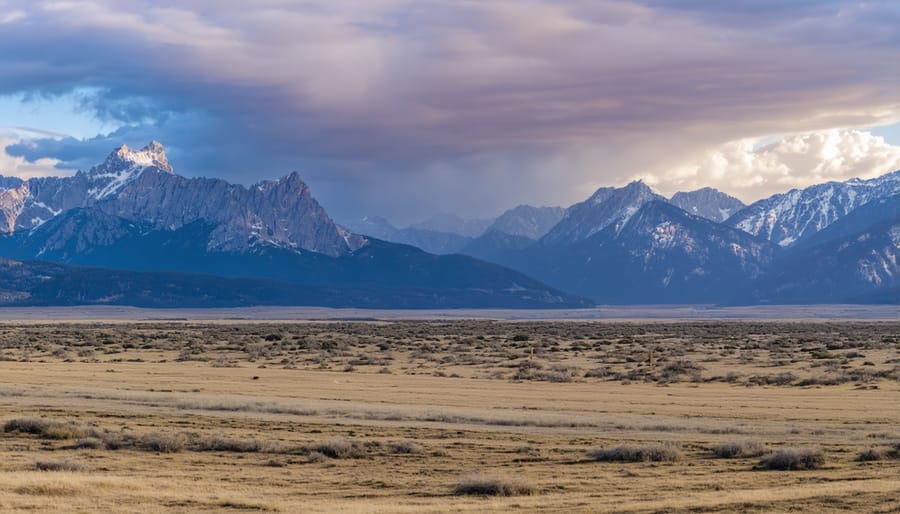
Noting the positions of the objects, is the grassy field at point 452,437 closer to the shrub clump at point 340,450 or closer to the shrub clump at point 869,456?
the shrub clump at point 340,450

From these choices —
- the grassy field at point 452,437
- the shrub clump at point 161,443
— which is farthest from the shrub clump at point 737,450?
the shrub clump at point 161,443

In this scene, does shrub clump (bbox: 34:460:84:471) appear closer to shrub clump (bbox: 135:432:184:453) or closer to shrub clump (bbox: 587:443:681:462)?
shrub clump (bbox: 135:432:184:453)

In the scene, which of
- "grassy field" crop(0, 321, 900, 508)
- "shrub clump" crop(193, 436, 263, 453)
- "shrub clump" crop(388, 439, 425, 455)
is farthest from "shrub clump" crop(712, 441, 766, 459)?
"shrub clump" crop(193, 436, 263, 453)

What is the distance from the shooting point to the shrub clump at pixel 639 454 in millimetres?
29406

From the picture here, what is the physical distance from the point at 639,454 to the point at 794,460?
3.83m

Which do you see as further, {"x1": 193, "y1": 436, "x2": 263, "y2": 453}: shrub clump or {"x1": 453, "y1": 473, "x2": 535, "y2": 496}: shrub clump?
{"x1": 193, "y1": 436, "x2": 263, "y2": 453}: shrub clump

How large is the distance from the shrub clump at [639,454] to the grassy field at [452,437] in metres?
0.05

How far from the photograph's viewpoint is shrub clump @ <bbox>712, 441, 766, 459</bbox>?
30013 millimetres

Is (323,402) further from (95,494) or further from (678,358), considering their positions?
(678,358)

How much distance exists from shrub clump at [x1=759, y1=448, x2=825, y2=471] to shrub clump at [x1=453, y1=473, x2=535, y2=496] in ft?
22.6

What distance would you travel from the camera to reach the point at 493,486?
24391mm

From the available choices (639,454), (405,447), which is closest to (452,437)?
(405,447)

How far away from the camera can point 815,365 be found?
2530 inches

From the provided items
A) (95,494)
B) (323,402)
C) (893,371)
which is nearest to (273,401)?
(323,402)
